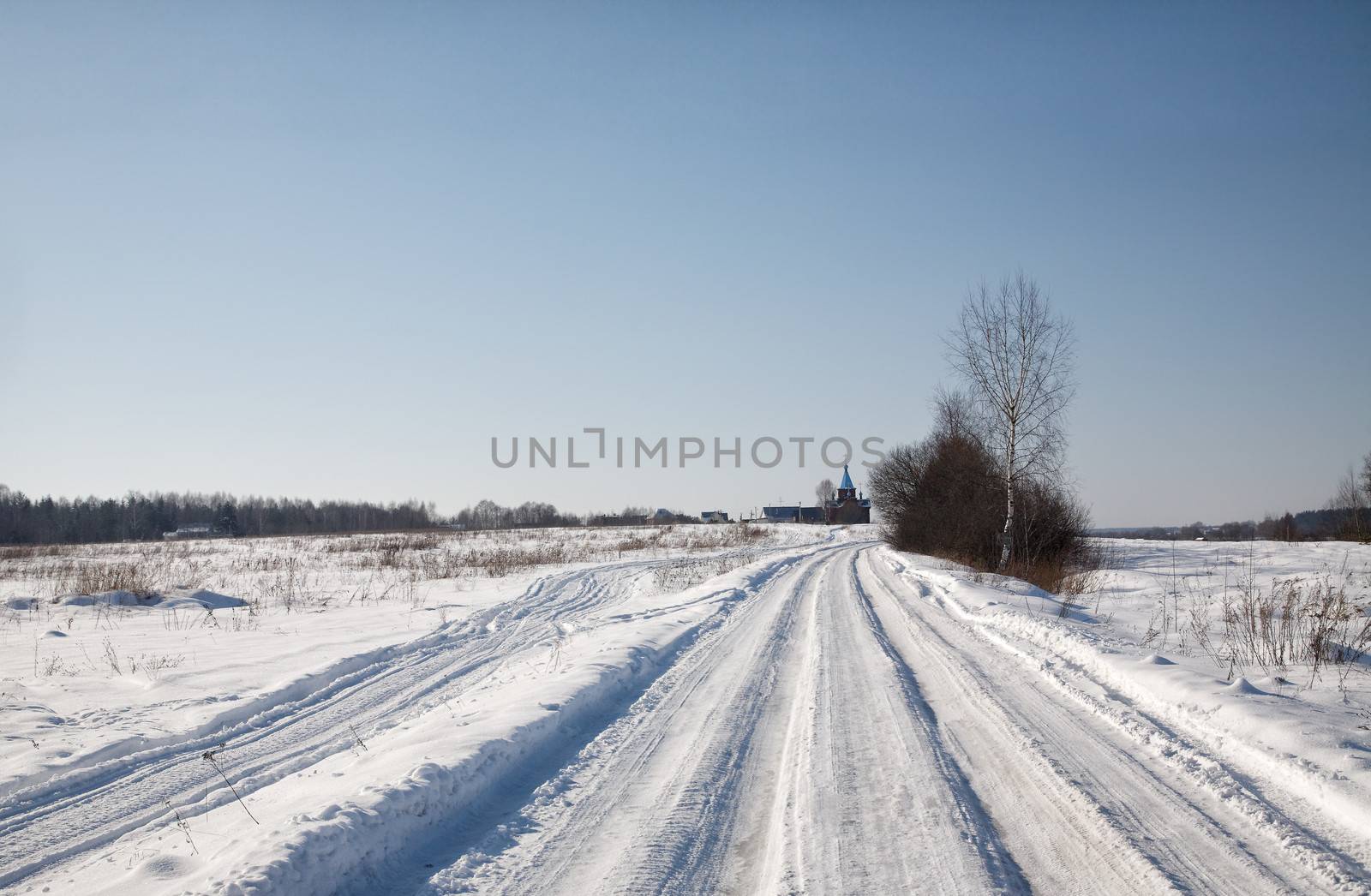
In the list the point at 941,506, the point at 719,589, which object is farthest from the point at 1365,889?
the point at 941,506

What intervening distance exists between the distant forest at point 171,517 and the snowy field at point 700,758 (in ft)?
246

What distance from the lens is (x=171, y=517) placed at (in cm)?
10112

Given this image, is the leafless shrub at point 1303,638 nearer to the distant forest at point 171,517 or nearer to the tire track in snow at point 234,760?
the tire track in snow at point 234,760

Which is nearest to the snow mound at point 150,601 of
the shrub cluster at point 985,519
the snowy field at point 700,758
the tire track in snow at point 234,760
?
the snowy field at point 700,758

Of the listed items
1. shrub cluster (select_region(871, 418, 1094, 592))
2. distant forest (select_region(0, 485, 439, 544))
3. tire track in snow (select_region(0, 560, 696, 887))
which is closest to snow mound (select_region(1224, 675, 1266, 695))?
tire track in snow (select_region(0, 560, 696, 887))

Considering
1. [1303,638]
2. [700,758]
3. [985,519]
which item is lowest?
[700,758]

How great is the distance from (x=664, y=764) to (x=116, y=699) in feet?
19.2

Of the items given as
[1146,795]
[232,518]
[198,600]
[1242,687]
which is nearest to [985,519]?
[1242,687]

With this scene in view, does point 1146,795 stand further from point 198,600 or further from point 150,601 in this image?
point 150,601

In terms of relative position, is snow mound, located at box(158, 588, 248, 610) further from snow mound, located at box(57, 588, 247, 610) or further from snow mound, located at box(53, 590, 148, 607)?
snow mound, located at box(53, 590, 148, 607)

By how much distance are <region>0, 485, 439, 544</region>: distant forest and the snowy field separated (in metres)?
75.1

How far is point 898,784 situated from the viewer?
4.12m

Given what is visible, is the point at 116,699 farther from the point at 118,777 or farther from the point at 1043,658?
the point at 1043,658

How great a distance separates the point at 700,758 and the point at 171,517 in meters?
122
